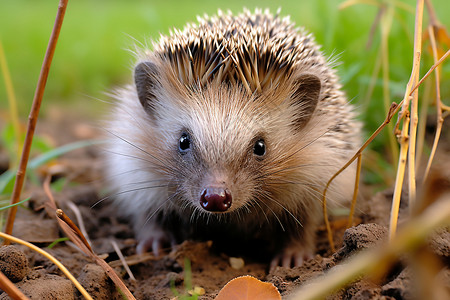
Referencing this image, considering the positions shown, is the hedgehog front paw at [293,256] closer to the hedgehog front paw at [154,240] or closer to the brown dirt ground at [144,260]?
the brown dirt ground at [144,260]

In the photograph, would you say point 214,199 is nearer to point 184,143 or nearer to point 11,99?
point 184,143

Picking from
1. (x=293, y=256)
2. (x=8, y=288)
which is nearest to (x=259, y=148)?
(x=293, y=256)

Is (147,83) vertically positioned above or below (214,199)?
above

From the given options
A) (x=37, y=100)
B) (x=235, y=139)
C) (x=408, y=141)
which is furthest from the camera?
(x=235, y=139)

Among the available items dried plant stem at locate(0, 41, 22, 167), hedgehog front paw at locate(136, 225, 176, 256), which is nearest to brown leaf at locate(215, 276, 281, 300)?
hedgehog front paw at locate(136, 225, 176, 256)

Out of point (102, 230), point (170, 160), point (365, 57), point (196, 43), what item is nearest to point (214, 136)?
point (170, 160)
